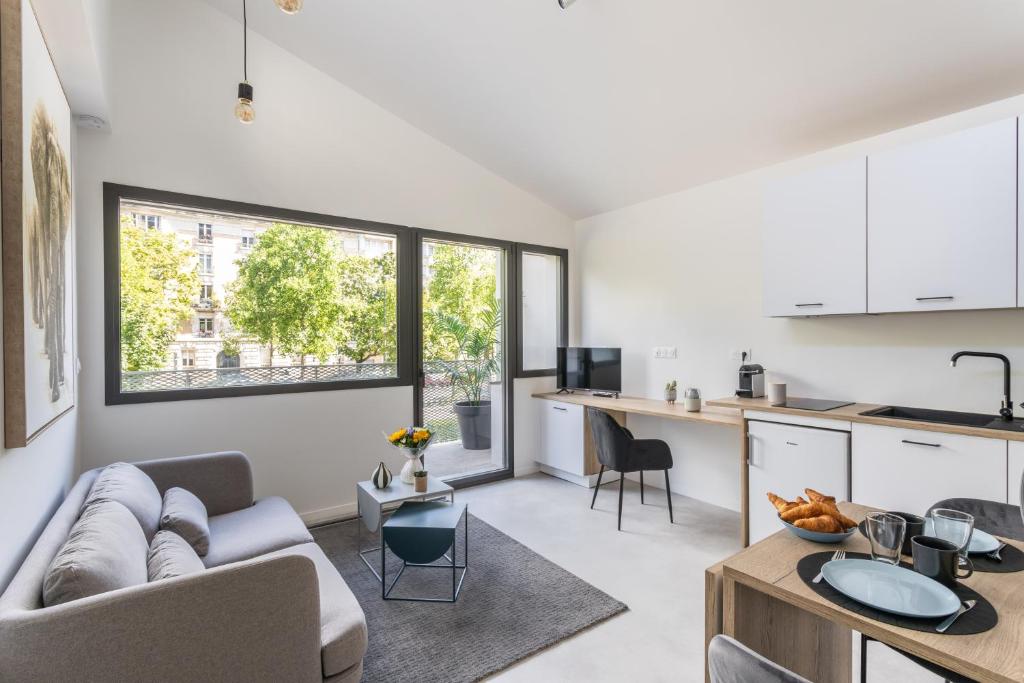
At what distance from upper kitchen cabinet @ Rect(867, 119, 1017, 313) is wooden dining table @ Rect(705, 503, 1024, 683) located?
1.60 m

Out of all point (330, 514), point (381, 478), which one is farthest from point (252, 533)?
point (330, 514)

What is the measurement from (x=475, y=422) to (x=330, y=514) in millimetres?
1624

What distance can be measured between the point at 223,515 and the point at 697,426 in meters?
3.31

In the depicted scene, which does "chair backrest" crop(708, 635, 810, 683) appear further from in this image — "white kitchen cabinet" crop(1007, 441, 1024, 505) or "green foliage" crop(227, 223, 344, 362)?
"green foliage" crop(227, 223, 344, 362)

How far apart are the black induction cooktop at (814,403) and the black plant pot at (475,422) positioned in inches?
103

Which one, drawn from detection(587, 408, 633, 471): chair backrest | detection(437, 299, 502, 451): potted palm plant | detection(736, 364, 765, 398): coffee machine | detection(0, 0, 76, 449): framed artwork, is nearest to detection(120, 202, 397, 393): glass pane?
detection(437, 299, 502, 451): potted palm plant

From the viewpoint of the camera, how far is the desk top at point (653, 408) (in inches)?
132

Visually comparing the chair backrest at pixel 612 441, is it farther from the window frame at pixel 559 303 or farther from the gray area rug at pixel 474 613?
the window frame at pixel 559 303

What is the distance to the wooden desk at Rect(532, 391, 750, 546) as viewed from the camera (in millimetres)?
3096

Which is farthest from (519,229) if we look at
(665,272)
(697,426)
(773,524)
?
(773,524)

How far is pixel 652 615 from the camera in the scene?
240 centimetres

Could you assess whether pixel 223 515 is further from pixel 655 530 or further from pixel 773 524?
pixel 773 524

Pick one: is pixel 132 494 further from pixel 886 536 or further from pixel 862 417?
pixel 862 417

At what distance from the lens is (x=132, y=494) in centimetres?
201
